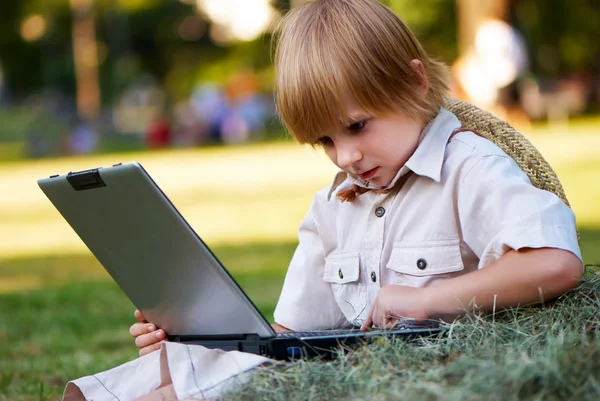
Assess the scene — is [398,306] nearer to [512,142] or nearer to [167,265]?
[167,265]

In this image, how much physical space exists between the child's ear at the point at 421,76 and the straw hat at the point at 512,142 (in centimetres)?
23

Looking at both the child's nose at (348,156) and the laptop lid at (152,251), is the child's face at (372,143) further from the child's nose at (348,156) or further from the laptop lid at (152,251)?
the laptop lid at (152,251)

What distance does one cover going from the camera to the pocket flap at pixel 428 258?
7.49 ft

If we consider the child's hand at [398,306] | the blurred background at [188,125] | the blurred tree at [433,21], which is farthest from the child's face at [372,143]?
the blurred tree at [433,21]

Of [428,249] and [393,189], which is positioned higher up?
[393,189]

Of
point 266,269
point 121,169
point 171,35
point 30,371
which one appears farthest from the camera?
point 171,35

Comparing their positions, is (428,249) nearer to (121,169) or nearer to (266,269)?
(121,169)

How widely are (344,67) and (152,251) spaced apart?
694mm

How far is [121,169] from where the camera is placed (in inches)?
76.2

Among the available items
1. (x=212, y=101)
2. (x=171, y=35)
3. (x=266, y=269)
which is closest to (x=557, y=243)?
Answer: (x=266, y=269)

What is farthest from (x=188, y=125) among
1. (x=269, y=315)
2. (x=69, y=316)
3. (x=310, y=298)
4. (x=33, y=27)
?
(x=310, y=298)

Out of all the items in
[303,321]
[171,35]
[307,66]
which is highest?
[171,35]

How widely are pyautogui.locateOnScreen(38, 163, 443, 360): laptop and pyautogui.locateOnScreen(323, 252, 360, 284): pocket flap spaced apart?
40cm

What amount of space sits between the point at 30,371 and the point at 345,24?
6.80ft
